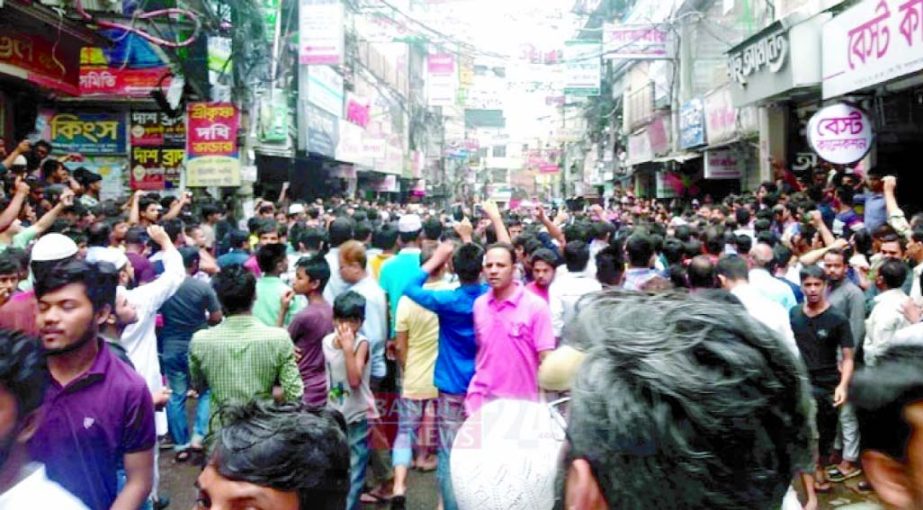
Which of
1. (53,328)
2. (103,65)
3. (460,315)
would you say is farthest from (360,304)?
(103,65)

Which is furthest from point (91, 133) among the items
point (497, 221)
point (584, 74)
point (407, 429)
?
point (584, 74)

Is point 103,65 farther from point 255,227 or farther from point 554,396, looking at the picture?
point 554,396

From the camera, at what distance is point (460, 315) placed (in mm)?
Result: 5254

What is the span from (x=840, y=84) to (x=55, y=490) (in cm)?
1047

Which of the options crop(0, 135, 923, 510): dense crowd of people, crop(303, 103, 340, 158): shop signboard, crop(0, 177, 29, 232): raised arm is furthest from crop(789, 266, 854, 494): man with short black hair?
crop(303, 103, 340, 158): shop signboard

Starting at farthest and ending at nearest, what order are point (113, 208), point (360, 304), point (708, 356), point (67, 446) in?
point (113, 208) → point (360, 304) → point (67, 446) → point (708, 356)

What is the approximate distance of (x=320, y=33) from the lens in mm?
18922

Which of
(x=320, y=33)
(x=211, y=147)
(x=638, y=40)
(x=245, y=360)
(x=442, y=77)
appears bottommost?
(x=245, y=360)

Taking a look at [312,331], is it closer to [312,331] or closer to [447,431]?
[312,331]

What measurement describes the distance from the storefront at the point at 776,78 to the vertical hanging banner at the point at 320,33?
8.52 metres

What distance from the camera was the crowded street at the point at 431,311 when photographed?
1.42 meters

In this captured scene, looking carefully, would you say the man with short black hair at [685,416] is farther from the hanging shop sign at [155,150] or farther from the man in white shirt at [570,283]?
the hanging shop sign at [155,150]

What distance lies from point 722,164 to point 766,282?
13.8 metres

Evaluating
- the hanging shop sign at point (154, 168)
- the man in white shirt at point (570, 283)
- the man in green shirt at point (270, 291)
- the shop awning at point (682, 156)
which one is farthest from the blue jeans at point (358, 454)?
the shop awning at point (682, 156)
